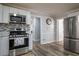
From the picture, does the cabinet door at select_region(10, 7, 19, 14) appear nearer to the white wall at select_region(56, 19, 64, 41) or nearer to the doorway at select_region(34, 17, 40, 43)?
the doorway at select_region(34, 17, 40, 43)

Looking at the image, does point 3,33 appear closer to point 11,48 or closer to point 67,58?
point 11,48

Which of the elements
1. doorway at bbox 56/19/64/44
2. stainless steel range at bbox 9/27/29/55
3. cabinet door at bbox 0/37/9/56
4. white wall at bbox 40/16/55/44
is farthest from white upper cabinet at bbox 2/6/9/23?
doorway at bbox 56/19/64/44

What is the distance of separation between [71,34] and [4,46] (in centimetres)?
196

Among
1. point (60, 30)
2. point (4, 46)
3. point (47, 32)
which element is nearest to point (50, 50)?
point (47, 32)

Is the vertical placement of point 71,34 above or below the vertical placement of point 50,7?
below

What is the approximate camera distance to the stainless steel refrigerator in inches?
110

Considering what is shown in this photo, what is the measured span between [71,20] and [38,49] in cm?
135

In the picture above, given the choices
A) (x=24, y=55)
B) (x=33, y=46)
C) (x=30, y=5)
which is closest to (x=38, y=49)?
(x=33, y=46)

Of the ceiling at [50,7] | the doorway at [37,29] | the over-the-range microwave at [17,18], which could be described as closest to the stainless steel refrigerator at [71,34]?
the ceiling at [50,7]

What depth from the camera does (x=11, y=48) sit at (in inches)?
103

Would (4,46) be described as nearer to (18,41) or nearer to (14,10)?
(18,41)

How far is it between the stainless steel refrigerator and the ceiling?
1.03 ft

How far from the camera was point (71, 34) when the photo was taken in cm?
287

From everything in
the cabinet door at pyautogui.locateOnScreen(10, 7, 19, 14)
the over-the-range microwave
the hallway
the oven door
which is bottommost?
the hallway
